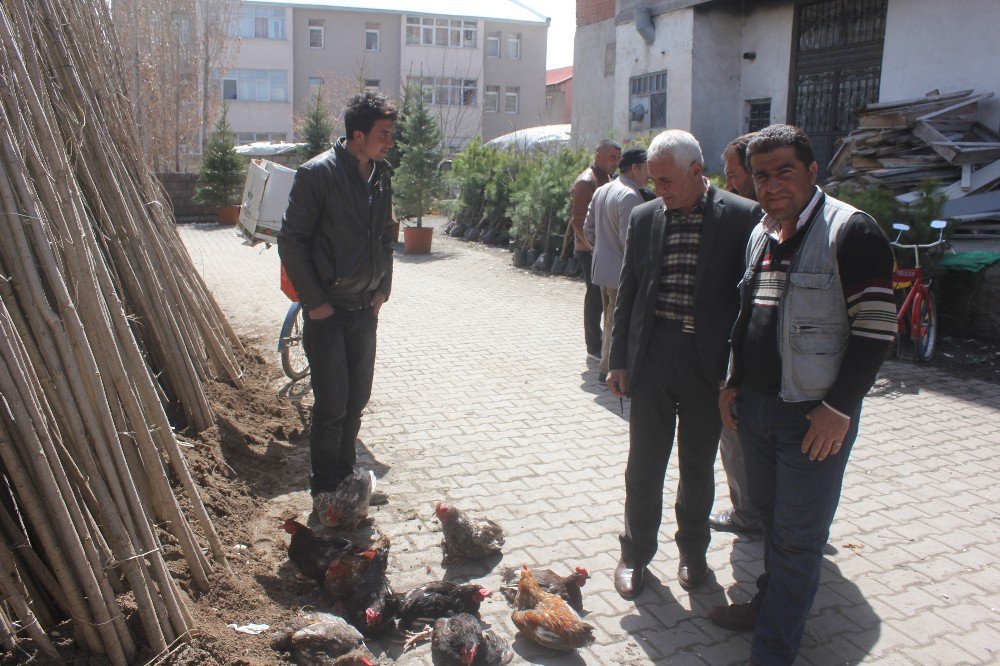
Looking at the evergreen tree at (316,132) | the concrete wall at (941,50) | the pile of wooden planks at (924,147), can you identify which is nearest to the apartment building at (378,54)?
the evergreen tree at (316,132)

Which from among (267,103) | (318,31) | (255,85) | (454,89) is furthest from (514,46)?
(255,85)

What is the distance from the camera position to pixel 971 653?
11.0ft

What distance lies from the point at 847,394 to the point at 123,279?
4.01 metres

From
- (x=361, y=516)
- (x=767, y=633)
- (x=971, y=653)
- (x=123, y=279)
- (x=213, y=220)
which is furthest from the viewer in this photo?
(x=213, y=220)

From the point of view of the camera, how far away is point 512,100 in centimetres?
5100

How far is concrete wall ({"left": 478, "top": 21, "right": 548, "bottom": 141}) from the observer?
49.6 metres

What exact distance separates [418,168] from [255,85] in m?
33.8

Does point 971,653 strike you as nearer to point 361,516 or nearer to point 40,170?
point 361,516

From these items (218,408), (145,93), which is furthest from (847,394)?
(145,93)

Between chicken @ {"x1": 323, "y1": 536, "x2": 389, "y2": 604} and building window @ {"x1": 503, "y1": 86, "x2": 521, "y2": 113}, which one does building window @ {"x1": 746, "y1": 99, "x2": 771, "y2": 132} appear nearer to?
chicken @ {"x1": 323, "y1": 536, "x2": 389, "y2": 604}

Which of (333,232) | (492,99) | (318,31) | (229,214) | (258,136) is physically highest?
(318,31)

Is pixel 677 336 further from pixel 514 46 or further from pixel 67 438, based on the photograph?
pixel 514 46

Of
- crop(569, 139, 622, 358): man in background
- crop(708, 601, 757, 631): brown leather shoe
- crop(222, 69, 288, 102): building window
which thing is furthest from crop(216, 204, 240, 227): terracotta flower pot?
crop(222, 69, 288, 102): building window

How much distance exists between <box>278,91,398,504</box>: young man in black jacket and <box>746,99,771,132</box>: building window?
1326cm
